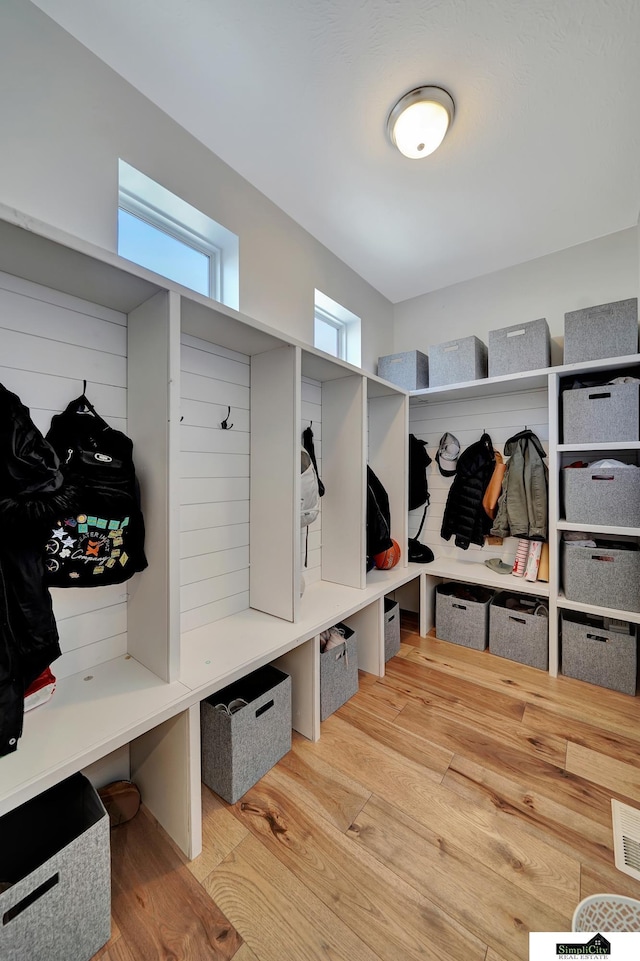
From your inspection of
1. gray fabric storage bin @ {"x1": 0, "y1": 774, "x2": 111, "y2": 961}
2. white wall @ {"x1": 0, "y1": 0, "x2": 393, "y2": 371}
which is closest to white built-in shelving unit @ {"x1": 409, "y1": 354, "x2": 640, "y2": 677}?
white wall @ {"x1": 0, "y1": 0, "x2": 393, "y2": 371}

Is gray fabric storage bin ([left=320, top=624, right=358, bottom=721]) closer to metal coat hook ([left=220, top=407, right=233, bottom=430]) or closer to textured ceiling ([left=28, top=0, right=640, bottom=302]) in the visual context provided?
metal coat hook ([left=220, top=407, right=233, bottom=430])

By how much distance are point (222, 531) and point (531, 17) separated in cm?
216

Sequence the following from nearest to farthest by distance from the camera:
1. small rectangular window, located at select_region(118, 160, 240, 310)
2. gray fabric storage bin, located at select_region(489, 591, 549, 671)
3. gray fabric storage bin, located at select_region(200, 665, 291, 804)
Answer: gray fabric storage bin, located at select_region(200, 665, 291, 804)
small rectangular window, located at select_region(118, 160, 240, 310)
gray fabric storage bin, located at select_region(489, 591, 549, 671)

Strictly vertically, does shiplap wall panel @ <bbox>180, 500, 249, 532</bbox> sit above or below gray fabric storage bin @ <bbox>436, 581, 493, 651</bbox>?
above

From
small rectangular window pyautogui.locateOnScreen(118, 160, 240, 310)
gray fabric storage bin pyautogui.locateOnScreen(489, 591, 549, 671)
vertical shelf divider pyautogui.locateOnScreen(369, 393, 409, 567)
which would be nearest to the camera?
small rectangular window pyautogui.locateOnScreen(118, 160, 240, 310)

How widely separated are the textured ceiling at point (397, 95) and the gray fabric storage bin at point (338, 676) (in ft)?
7.77

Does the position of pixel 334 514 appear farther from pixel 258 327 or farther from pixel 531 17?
pixel 531 17

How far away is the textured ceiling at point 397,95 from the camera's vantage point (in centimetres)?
116

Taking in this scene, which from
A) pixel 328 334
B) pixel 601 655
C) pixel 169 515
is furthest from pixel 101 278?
pixel 601 655

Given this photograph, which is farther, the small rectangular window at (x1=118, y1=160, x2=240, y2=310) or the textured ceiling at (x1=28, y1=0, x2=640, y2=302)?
the small rectangular window at (x1=118, y1=160, x2=240, y2=310)

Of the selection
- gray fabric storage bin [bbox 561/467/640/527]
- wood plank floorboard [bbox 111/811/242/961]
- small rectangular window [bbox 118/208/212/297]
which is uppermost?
small rectangular window [bbox 118/208/212/297]

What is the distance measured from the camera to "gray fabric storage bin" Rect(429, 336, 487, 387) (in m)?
2.42

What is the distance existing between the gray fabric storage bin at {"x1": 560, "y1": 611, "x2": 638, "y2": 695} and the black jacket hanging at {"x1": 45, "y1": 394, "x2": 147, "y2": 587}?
2310mm

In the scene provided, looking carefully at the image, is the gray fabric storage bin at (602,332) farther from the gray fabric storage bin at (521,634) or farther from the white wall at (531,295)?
the gray fabric storage bin at (521,634)
